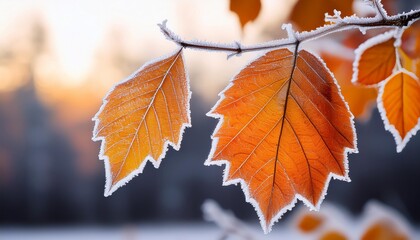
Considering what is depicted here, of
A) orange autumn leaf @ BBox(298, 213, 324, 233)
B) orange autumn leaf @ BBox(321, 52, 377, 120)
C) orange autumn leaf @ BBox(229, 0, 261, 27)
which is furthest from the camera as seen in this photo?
orange autumn leaf @ BBox(298, 213, 324, 233)

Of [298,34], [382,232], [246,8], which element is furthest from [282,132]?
[382,232]

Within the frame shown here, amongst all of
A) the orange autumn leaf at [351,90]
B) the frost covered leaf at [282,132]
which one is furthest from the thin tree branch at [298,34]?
the orange autumn leaf at [351,90]

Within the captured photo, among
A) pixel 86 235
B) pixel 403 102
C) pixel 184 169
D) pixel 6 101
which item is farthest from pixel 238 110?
pixel 6 101

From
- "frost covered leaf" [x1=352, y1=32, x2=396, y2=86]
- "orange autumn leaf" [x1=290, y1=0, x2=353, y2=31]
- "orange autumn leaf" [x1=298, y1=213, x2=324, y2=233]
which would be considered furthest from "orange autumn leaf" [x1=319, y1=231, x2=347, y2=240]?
"frost covered leaf" [x1=352, y1=32, x2=396, y2=86]

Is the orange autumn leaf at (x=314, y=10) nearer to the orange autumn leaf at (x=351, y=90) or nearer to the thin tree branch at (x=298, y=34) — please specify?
the orange autumn leaf at (x=351, y=90)

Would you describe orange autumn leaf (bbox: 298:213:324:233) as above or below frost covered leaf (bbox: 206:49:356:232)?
below

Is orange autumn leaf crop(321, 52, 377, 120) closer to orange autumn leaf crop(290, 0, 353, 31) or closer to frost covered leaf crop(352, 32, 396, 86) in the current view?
orange autumn leaf crop(290, 0, 353, 31)
